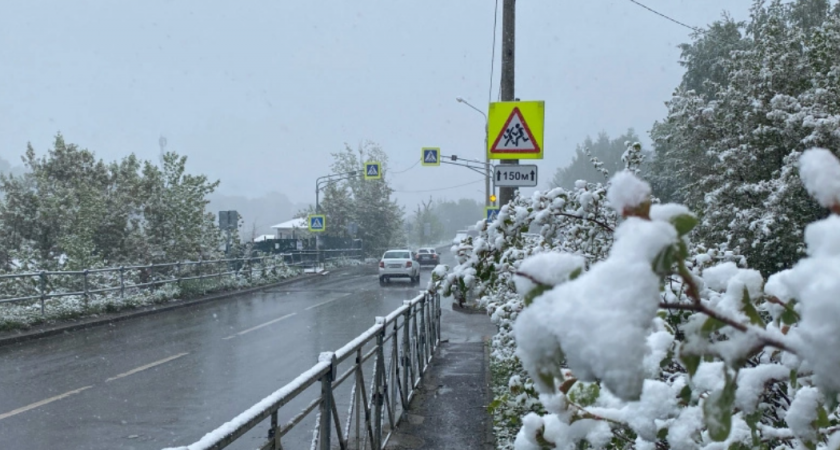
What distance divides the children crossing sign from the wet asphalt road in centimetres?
459

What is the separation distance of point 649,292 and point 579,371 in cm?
15

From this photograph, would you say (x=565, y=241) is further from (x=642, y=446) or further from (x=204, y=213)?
(x=204, y=213)

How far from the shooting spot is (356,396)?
17.0 ft

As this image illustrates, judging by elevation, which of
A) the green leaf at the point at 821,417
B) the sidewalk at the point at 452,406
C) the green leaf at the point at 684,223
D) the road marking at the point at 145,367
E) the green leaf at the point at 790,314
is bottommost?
the road marking at the point at 145,367

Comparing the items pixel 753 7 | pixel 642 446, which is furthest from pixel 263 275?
pixel 642 446

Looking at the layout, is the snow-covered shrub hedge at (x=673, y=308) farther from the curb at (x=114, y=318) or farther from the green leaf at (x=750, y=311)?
the curb at (x=114, y=318)

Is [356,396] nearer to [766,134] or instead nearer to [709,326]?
[709,326]

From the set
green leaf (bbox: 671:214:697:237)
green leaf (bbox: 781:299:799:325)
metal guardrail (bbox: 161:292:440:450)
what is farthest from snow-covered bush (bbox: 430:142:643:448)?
green leaf (bbox: 671:214:697:237)

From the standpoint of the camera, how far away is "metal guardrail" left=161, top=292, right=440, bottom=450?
9.50 feet

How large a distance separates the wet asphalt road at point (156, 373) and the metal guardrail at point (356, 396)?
2.16 ft

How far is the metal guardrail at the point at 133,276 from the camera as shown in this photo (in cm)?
1492

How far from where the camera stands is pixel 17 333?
1334cm

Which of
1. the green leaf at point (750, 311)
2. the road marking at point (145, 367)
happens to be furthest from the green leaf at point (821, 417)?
the road marking at point (145, 367)

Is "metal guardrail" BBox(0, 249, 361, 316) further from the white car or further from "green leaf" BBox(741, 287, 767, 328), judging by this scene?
"green leaf" BBox(741, 287, 767, 328)
